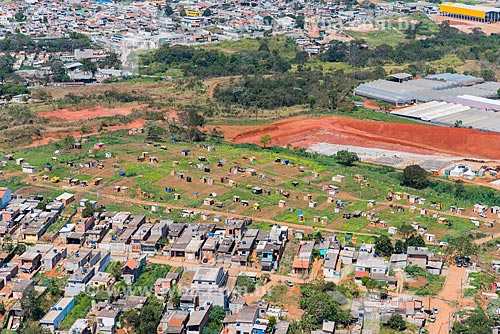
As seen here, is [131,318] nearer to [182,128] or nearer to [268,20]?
[182,128]

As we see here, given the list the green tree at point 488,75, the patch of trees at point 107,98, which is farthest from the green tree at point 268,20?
the patch of trees at point 107,98

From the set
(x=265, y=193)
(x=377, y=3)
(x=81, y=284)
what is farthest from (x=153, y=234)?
(x=377, y=3)

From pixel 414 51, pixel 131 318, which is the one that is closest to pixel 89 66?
pixel 414 51

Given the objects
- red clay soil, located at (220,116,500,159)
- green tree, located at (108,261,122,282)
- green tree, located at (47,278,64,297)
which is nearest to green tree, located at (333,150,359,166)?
red clay soil, located at (220,116,500,159)

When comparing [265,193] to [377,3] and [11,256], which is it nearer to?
[11,256]

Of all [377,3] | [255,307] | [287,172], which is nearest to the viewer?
[255,307]

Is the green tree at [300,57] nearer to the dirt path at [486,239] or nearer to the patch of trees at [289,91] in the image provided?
the patch of trees at [289,91]

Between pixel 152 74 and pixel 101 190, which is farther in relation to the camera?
pixel 152 74

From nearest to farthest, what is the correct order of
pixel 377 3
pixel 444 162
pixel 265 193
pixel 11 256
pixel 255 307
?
pixel 255 307, pixel 11 256, pixel 265 193, pixel 444 162, pixel 377 3
